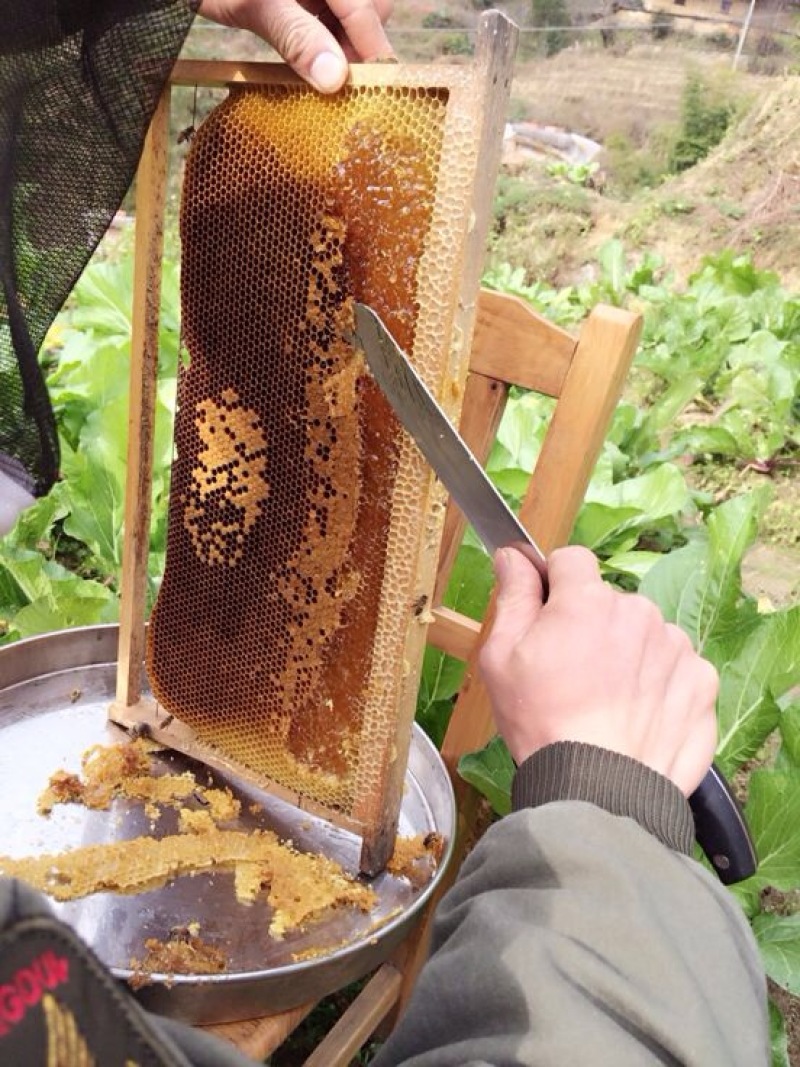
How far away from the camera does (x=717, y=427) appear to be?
393 centimetres

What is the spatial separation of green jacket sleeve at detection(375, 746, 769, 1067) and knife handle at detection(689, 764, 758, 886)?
0.21 m

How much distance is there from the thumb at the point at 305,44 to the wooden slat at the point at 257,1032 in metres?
1.07

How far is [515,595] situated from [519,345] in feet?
2.02

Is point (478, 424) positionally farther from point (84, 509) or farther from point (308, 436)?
point (84, 509)

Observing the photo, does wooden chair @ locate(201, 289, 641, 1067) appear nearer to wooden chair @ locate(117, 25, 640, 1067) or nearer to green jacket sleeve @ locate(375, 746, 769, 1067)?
wooden chair @ locate(117, 25, 640, 1067)

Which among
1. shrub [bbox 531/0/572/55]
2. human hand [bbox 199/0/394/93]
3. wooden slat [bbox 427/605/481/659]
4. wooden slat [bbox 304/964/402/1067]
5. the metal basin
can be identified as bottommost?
wooden slat [bbox 304/964/402/1067]

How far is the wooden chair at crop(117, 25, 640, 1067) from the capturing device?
1.17m

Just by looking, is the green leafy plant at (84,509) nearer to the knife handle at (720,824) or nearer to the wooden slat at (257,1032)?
the wooden slat at (257,1032)

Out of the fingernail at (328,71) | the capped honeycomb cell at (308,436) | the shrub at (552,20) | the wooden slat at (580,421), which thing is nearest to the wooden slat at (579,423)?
the wooden slat at (580,421)

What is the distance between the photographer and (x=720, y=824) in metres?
0.91

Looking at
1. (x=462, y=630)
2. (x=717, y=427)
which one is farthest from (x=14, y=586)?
(x=717, y=427)

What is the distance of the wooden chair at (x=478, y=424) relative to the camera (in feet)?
3.84

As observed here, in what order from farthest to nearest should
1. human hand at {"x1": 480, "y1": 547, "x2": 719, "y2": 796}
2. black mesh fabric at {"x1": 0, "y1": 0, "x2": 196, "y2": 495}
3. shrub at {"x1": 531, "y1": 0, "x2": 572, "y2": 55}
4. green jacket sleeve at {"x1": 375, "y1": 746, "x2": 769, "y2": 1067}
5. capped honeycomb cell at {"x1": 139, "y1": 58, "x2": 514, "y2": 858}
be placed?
shrub at {"x1": 531, "y1": 0, "x2": 572, "y2": 55}, capped honeycomb cell at {"x1": 139, "y1": 58, "x2": 514, "y2": 858}, black mesh fabric at {"x1": 0, "y1": 0, "x2": 196, "y2": 495}, human hand at {"x1": 480, "y1": 547, "x2": 719, "y2": 796}, green jacket sleeve at {"x1": 375, "y1": 746, "x2": 769, "y2": 1067}

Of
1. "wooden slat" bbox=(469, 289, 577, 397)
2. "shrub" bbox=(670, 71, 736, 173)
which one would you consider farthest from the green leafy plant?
"shrub" bbox=(670, 71, 736, 173)
